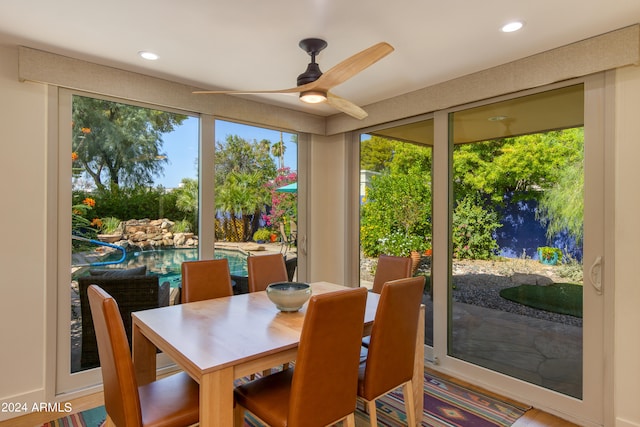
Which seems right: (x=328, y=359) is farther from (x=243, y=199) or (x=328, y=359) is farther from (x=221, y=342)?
(x=243, y=199)

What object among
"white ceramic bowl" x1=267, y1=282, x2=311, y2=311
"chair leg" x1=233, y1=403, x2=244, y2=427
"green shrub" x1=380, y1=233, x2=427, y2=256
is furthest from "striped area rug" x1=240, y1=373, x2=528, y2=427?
"green shrub" x1=380, y1=233, x2=427, y2=256

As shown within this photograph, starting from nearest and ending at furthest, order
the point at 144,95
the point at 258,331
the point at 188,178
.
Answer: the point at 258,331 → the point at 144,95 → the point at 188,178

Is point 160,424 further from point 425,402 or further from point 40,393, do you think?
point 425,402

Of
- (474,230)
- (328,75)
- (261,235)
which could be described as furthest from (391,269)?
(328,75)

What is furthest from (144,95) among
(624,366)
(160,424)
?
(624,366)

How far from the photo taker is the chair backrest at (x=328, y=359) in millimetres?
1577

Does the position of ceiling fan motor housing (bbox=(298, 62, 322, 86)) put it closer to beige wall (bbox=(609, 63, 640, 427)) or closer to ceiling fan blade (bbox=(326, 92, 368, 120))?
ceiling fan blade (bbox=(326, 92, 368, 120))

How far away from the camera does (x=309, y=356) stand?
158 cm

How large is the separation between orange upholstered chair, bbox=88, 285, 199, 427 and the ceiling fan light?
1.52m

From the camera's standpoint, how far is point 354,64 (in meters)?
1.89

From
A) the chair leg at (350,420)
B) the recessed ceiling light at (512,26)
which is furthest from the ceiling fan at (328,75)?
the chair leg at (350,420)

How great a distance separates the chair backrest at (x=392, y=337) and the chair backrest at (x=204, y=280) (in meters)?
1.36

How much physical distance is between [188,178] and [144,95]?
778 millimetres

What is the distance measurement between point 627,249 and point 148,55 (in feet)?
11.3
